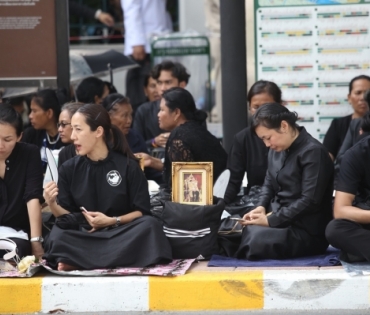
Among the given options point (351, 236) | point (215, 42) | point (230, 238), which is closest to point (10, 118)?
point (230, 238)

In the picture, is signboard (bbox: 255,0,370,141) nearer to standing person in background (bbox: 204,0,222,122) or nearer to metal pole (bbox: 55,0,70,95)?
metal pole (bbox: 55,0,70,95)

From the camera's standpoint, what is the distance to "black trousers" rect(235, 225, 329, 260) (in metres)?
7.05

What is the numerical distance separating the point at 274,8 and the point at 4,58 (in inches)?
102

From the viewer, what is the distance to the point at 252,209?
765 centimetres

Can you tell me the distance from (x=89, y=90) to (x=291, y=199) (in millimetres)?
3348

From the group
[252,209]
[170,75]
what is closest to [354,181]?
[252,209]

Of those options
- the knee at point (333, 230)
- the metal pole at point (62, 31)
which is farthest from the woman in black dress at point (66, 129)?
the knee at point (333, 230)

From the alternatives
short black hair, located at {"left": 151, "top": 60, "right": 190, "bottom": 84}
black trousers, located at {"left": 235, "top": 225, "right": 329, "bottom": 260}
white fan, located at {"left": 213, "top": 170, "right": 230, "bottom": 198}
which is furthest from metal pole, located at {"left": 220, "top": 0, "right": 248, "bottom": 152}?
black trousers, located at {"left": 235, "top": 225, "right": 329, "bottom": 260}

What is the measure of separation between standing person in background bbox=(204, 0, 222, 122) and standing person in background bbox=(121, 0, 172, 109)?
0.58 metres

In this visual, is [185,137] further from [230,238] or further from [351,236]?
[351,236]

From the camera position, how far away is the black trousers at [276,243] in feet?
23.1

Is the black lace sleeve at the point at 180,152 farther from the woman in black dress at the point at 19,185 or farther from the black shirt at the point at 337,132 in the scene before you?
the black shirt at the point at 337,132

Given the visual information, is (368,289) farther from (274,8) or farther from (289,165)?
(274,8)

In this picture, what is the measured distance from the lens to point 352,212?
675 centimetres
